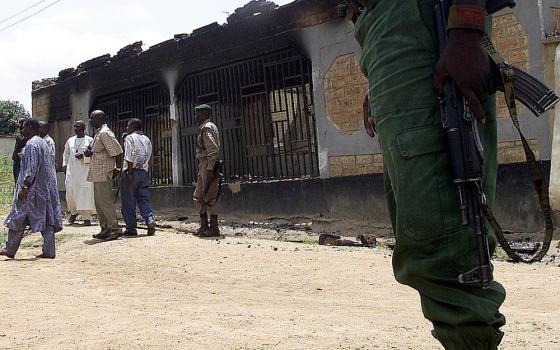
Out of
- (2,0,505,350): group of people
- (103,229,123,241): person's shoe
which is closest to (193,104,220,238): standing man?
(103,229,123,241): person's shoe

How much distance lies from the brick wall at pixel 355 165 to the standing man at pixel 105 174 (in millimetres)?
2878

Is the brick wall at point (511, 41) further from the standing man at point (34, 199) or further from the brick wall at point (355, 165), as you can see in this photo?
the standing man at point (34, 199)

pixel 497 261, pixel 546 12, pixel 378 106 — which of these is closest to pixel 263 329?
pixel 378 106

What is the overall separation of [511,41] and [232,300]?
4.16m

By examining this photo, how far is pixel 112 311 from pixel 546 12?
198 inches

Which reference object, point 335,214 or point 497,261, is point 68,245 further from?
point 497,261

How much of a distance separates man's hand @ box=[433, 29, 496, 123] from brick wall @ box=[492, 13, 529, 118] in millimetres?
4869

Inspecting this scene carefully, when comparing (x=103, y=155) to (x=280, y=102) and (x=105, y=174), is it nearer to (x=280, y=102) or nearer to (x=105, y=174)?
(x=105, y=174)

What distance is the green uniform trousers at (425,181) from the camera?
1.40 m

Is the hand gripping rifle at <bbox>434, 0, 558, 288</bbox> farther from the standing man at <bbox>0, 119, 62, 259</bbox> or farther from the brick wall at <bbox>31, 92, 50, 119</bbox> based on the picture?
the brick wall at <bbox>31, 92, 50, 119</bbox>

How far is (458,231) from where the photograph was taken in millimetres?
1403

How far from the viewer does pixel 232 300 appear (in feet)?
12.6

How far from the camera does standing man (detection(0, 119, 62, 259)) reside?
19.7ft

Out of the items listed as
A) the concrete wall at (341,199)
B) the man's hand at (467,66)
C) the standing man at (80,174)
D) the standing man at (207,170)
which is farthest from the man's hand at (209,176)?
the man's hand at (467,66)
